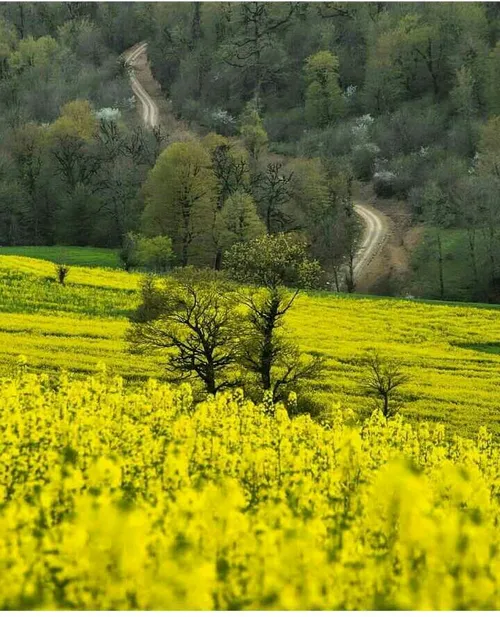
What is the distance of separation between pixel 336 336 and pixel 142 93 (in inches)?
4535

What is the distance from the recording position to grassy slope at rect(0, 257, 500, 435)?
1372 inches

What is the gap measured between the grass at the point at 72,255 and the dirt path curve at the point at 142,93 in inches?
2009

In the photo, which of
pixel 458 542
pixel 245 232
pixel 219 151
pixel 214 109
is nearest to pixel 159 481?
pixel 458 542

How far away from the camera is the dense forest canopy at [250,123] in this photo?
72.2m

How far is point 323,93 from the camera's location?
12312 cm

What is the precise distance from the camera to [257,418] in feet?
66.0

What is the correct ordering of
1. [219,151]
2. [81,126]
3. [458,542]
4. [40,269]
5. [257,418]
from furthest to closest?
1. [81,126]
2. [219,151]
3. [40,269]
4. [257,418]
5. [458,542]

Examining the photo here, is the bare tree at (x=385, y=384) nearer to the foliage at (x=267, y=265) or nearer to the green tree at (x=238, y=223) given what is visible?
the foliage at (x=267, y=265)

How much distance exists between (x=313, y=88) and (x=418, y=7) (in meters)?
24.5

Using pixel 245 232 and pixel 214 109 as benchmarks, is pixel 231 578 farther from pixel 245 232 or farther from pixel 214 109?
pixel 214 109

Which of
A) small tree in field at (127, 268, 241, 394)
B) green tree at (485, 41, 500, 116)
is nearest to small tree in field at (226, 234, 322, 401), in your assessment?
small tree in field at (127, 268, 241, 394)

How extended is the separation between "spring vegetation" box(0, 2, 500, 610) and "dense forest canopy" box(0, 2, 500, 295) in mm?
385

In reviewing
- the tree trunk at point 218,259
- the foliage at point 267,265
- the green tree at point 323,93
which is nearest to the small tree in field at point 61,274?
the tree trunk at point 218,259

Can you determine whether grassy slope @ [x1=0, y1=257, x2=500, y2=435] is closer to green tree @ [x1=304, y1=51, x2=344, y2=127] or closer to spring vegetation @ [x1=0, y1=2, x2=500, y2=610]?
spring vegetation @ [x1=0, y1=2, x2=500, y2=610]
